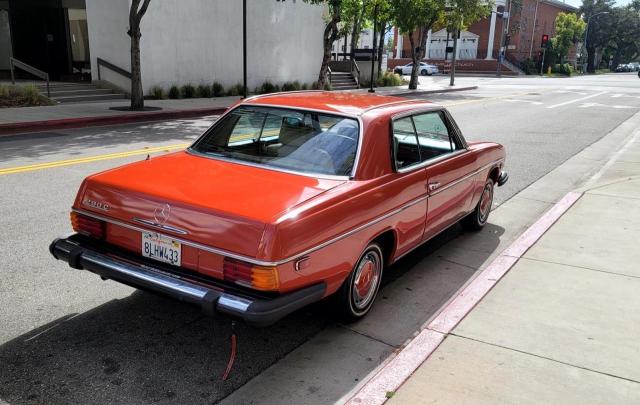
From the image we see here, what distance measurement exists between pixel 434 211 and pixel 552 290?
1176mm

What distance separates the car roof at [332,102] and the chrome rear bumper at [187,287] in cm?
156

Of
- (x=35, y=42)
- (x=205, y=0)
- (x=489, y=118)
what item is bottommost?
(x=489, y=118)

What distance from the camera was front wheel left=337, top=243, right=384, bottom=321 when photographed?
12.5ft

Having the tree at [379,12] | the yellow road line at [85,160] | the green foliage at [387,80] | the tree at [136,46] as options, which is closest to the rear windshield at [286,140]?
the yellow road line at [85,160]

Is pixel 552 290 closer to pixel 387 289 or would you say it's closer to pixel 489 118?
pixel 387 289

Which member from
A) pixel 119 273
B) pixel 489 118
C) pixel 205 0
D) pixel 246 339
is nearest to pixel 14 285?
pixel 119 273

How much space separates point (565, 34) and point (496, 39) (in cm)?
886

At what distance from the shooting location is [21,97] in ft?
53.0

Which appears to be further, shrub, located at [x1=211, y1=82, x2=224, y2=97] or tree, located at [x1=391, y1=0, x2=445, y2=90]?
tree, located at [x1=391, y1=0, x2=445, y2=90]

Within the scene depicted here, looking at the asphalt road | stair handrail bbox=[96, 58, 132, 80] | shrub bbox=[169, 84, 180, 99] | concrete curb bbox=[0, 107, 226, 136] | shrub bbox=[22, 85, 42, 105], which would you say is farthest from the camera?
shrub bbox=[169, 84, 180, 99]

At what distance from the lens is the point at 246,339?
3.76 metres

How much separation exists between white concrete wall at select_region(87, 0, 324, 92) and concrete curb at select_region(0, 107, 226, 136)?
4.29 metres

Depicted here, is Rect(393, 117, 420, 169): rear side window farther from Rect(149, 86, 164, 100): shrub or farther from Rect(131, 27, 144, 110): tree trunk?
Rect(149, 86, 164, 100): shrub

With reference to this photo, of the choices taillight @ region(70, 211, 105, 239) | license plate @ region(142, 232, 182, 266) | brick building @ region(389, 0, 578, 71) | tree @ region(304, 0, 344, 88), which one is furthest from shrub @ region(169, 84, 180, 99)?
brick building @ region(389, 0, 578, 71)
